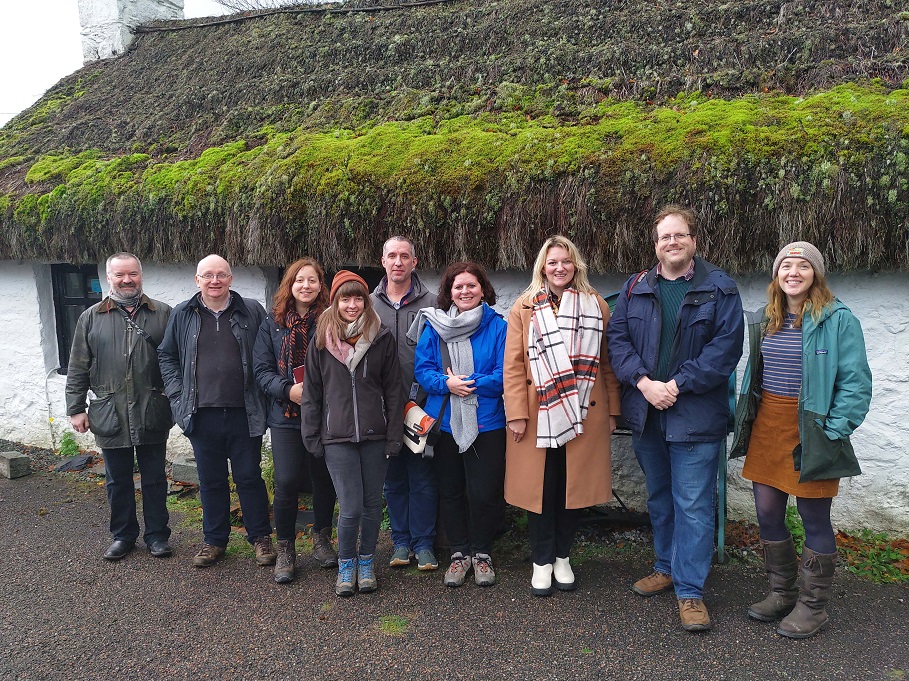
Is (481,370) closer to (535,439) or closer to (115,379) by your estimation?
(535,439)

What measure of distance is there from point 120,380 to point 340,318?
1.67m

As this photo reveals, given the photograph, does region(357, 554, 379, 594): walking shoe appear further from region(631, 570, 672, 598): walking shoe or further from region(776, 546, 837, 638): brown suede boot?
region(776, 546, 837, 638): brown suede boot

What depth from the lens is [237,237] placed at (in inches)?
209

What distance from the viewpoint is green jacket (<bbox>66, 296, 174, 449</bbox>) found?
14.0ft

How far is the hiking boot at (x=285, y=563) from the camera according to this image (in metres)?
3.95

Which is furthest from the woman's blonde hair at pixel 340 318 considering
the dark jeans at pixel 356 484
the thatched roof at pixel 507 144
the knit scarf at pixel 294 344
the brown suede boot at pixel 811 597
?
the brown suede boot at pixel 811 597

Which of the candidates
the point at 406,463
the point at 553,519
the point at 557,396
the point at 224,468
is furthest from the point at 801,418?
the point at 224,468

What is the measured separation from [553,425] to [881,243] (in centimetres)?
206

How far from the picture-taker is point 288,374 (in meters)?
3.93

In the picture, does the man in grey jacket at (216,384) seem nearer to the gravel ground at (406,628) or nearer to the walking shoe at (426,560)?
the gravel ground at (406,628)

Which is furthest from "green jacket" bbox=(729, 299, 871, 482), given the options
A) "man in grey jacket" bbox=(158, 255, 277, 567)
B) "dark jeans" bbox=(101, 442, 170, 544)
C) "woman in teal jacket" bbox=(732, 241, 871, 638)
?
"dark jeans" bbox=(101, 442, 170, 544)

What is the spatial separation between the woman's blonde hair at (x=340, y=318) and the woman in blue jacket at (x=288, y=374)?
25cm

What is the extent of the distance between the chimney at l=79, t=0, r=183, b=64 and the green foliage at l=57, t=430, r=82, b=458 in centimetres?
581

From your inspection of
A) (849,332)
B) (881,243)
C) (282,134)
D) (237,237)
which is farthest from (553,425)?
(282,134)
